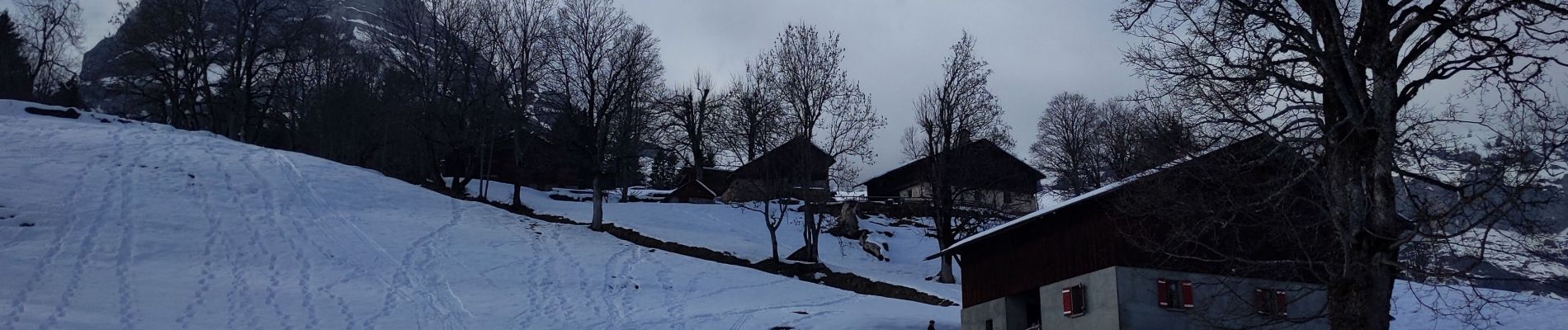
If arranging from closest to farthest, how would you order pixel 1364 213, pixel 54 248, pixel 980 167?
1. pixel 1364 213
2. pixel 54 248
3. pixel 980 167

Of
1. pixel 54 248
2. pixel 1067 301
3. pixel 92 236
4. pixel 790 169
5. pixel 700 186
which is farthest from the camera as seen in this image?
pixel 700 186

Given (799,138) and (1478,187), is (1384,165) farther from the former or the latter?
(799,138)

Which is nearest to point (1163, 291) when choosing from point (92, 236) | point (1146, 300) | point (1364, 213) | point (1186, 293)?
point (1146, 300)

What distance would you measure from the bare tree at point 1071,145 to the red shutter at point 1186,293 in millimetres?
27822

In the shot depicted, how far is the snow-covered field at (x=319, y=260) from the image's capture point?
25.3 meters

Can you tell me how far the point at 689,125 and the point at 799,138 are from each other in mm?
26684

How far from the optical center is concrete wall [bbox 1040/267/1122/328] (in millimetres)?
23188

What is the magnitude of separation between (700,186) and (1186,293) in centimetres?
4537

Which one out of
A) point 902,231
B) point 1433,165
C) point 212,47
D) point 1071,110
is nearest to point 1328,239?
point 1433,165

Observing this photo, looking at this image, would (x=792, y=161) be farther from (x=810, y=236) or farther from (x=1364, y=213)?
(x=1364, y=213)

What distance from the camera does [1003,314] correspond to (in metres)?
27.1

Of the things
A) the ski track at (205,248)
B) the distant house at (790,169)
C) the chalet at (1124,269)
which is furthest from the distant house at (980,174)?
the ski track at (205,248)

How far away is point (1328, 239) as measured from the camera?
1655 centimetres

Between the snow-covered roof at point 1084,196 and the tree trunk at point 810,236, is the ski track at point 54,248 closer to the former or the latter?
the snow-covered roof at point 1084,196
